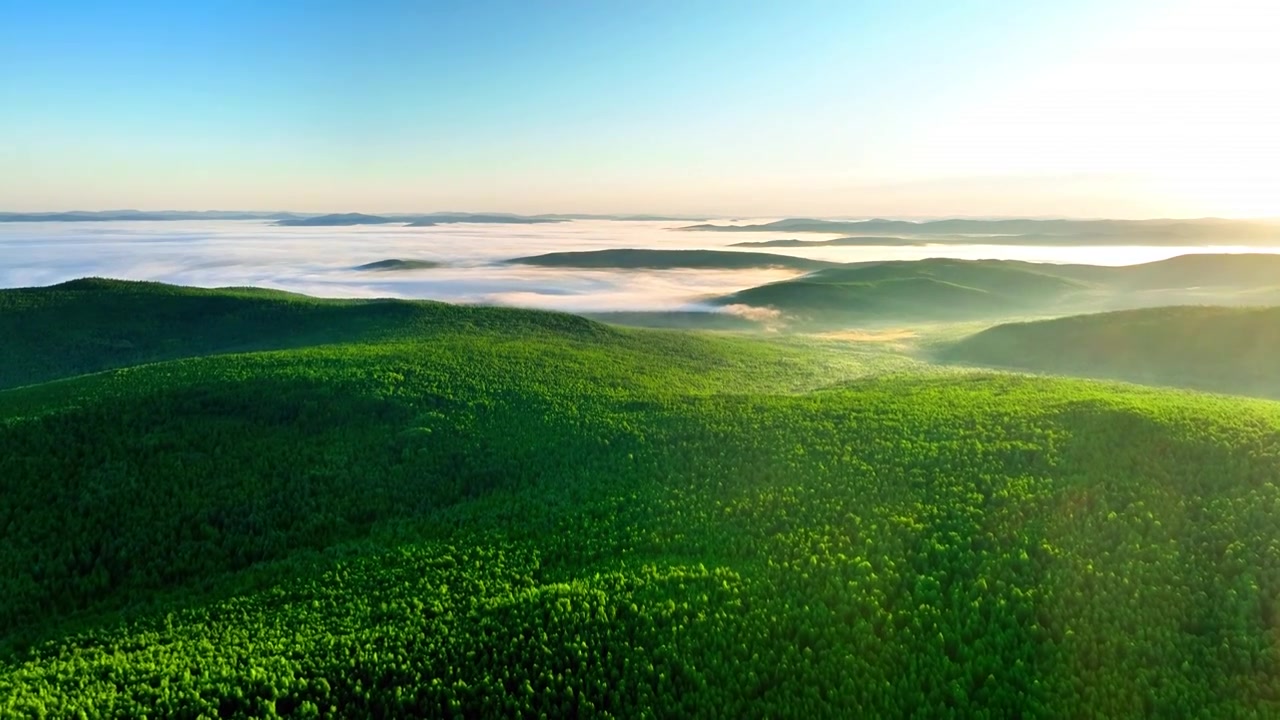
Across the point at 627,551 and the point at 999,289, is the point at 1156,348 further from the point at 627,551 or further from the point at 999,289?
the point at 999,289

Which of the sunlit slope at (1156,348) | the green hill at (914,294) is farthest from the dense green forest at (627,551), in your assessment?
the green hill at (914,294)

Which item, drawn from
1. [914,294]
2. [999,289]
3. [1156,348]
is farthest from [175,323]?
[999,289]

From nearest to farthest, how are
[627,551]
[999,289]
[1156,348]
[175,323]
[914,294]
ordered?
[627,551] < [1156,348] < [175,323] < [914,294] < [999,289]

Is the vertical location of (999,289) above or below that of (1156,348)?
above

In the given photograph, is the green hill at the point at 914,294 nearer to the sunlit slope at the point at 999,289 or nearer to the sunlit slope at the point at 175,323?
the sunlit slope at the point at 999,289

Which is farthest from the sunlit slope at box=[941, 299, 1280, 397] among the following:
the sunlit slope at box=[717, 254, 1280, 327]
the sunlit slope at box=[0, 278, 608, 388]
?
the sunlit slope at box=[717, 254, 1280, 327]

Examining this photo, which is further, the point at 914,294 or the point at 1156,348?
the point at 914,294

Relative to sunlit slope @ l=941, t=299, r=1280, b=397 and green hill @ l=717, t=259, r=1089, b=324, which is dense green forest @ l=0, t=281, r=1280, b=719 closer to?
sunlit slope @ l=941, t=299, r=1280, b=397
